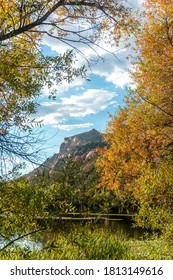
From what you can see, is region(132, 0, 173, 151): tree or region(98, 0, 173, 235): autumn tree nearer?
region(98, 0, 173, 235): autumn tree

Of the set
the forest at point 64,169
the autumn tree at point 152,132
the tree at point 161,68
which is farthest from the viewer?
the tree at point 161,68

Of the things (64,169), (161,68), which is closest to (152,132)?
(161,68)

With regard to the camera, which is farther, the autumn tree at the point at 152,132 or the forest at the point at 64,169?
the autumn tree at the point at 152,132

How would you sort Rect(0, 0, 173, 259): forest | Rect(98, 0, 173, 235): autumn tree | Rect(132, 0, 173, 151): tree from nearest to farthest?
1. Rect(0, 0, 173, 259): forest
2. Rect(98, 0, 173, 235): autumn tree
3. Rect(132, 0, 173, 151): tree

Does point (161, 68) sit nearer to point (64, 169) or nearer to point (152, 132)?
point (152, 132)

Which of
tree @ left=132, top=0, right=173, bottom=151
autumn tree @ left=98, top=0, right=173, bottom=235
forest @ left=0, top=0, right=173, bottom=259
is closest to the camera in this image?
forest @ left=0, top=0, right=173, bottom=259

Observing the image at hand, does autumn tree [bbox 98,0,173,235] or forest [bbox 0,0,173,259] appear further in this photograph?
autumn tree [bbox 98,0,173,235]

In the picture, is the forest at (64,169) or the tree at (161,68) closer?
the forest at (64,169)

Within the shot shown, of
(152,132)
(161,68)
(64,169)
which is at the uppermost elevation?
(161,68)

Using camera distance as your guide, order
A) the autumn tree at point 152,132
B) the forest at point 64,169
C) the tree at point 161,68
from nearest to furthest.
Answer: the forest at point 64,169
the autumn tree at point 152,132
the tree at point 161,68

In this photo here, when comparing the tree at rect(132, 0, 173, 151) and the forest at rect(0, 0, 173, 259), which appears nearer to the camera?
the forest at rect(0, 0, 173, 259)

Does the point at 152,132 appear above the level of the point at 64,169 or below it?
above
